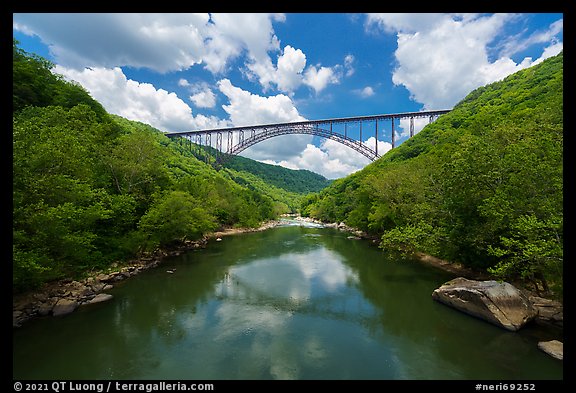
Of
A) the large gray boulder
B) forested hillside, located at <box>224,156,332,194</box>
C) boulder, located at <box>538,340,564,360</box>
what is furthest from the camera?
forested hillside, located at <box>224,156,332,194</box>

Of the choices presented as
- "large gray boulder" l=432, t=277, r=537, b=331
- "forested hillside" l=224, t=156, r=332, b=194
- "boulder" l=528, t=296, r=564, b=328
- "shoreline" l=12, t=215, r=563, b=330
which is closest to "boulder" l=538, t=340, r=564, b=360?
"large gray boulder" l=432, t=277, r=537, b=331

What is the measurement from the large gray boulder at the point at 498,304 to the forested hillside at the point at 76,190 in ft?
39.4

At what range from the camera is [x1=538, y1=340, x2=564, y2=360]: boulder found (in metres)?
5.91

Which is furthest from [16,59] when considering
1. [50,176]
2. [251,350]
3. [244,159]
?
[244,159]

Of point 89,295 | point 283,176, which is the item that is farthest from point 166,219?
point 283,176

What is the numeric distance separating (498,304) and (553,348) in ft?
4.86

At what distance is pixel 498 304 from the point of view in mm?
7477

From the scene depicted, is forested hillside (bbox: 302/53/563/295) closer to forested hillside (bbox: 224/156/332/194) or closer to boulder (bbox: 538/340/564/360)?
boulder (bbox: 538/340/564/360)

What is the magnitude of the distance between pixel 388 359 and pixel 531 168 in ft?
21.0

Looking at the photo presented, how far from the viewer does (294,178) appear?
139 metres

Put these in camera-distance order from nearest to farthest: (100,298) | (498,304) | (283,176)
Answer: (498,304), (100,298), (283,176)

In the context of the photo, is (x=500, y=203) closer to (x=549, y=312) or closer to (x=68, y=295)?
(x=549, y=312)

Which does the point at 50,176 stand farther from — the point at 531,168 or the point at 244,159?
the point at 244,159

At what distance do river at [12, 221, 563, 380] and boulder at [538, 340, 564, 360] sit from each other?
14cm
